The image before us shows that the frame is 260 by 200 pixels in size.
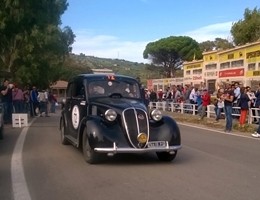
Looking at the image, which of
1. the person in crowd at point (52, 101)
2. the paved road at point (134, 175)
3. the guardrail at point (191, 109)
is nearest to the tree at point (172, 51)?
the guardrail at point (191, 109)

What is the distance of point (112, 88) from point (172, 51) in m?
70.0

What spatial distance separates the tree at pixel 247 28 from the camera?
50719 mm

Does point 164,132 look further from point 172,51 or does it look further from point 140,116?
point 172,51

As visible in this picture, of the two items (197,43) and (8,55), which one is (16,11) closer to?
(8,55)

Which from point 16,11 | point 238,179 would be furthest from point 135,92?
point 16,11

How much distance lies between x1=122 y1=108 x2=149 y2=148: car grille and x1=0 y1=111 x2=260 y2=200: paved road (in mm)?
590

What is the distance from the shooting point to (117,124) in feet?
32.8

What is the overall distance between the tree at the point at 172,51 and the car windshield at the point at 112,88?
66799mm

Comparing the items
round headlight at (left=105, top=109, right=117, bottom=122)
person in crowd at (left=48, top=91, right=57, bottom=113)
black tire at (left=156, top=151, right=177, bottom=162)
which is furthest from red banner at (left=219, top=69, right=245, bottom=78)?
round headlight at (left=105, top=109, right=117, bottom=122)

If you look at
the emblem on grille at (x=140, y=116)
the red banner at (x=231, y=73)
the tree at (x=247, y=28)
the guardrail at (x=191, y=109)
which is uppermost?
the tree at (x=247, y=28)

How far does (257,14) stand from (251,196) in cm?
4681

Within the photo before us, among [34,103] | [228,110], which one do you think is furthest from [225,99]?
[34,103]

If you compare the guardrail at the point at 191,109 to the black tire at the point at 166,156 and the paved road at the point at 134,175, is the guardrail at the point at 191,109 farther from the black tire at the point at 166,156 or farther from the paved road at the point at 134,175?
the black tire at the point at 166,156

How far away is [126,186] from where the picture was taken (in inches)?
312
